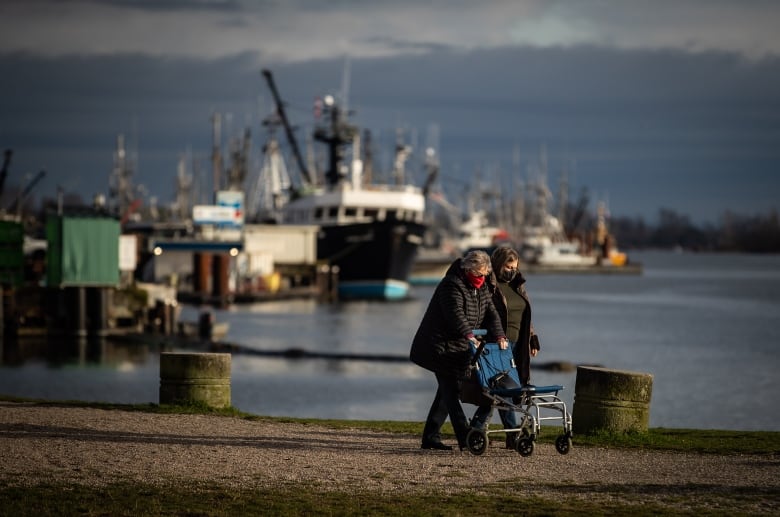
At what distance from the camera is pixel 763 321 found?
86875 millimetres

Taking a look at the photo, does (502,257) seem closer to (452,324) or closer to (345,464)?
(452,324)

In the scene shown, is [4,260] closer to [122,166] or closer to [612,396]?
[612,396]

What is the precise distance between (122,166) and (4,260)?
140m

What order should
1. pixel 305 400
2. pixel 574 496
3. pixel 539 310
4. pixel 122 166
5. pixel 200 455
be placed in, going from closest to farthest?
pixel 574 496, pixel 200 455, pixel 305 400, pixel 539 310, pixel 122 166

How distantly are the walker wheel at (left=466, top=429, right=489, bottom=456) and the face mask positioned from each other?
61.0 inches

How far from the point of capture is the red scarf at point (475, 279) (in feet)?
41.2

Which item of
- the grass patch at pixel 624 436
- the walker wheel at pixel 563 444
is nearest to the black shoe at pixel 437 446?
the walker wheel at pixel 563 444

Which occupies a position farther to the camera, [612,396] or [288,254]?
[288,254]

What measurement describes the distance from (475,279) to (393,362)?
3475 centimetres

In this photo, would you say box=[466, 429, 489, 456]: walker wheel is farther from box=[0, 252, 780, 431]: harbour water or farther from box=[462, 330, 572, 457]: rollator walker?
box=[0, 252, 780, 431]: harbour water

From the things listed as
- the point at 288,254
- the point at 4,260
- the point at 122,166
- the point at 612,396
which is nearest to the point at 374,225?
the point at 288,254

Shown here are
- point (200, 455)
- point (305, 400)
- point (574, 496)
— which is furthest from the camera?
Result: point (305, 400)

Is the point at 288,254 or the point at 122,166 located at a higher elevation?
the point at 122,166

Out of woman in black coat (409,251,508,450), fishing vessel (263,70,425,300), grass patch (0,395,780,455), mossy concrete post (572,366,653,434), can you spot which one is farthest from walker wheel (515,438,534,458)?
fishing vessel (263,70,425,300)
